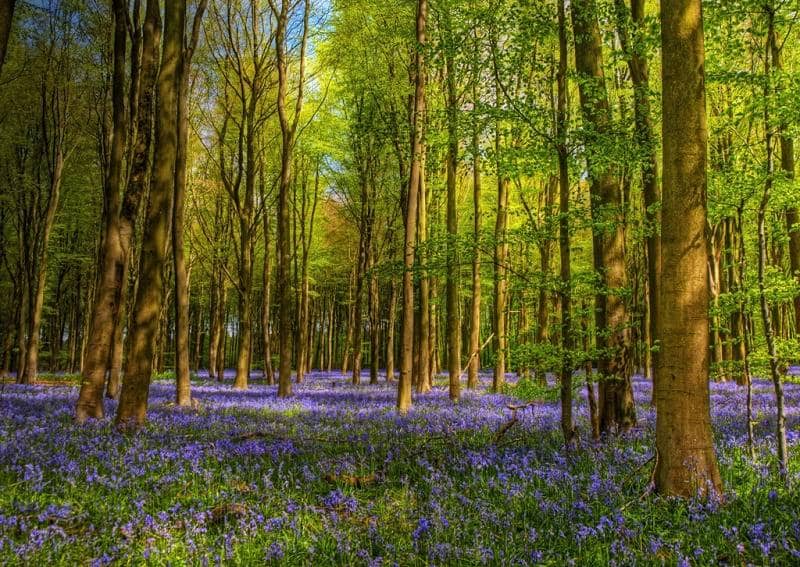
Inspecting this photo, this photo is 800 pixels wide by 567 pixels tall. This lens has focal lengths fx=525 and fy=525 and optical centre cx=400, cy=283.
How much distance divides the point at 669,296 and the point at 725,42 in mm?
4779

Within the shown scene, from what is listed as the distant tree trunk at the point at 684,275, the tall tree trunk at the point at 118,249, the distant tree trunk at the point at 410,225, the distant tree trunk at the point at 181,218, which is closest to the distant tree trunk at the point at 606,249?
the distant tree trunk at the point at 684,275

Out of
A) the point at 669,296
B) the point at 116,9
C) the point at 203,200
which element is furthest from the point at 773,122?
the point at 203,200

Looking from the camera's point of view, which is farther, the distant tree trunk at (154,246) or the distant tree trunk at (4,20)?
the distant tree trunk at (154,246)

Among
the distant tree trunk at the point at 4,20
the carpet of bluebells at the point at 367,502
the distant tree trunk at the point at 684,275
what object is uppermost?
the distant tree trunk at the point at 4,20

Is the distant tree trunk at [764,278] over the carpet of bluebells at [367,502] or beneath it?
over

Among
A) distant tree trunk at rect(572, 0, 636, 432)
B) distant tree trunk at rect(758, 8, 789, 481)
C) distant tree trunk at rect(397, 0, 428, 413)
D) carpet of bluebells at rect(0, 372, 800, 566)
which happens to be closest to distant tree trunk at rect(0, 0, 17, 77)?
carpet of bluebells at rect(0, 372, 800, 566)

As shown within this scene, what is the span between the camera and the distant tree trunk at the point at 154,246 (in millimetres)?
8867

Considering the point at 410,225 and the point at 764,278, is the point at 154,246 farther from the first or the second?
the point at 764,278

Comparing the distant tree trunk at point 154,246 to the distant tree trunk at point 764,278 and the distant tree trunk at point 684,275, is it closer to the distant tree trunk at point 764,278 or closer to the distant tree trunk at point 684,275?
the distant tree trunk at point 684,275

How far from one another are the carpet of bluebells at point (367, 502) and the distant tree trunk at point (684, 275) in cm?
39

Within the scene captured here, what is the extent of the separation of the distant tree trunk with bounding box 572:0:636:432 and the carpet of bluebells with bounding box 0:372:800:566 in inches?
24.4

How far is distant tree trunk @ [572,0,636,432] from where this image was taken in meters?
7.63

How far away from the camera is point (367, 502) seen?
16.8 ft

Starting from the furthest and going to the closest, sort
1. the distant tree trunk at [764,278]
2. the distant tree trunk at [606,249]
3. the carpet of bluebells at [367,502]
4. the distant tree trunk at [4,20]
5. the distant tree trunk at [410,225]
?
the distant tree trunk at [410,225] → the distant tree trunk at [606,249] → the distant tree trunk at [4,20] → the distant tree trunk at [764,278] → the carpet of bluebells at [367,502]
